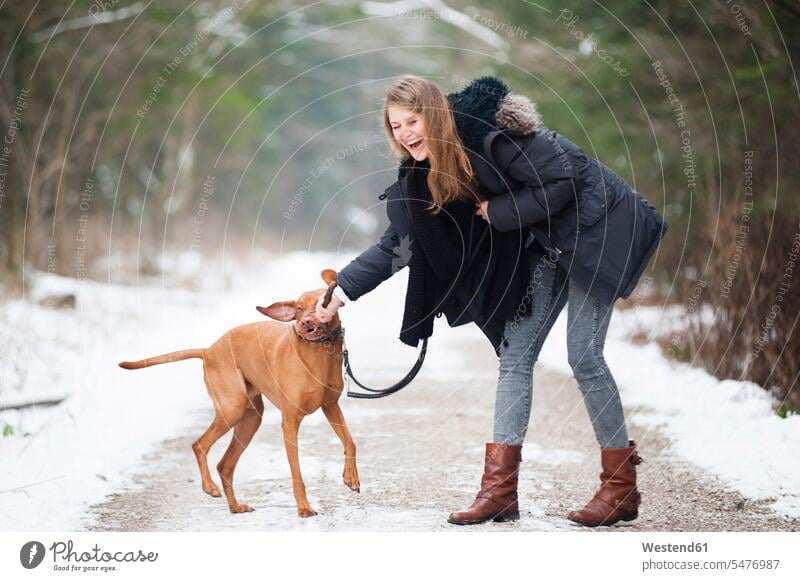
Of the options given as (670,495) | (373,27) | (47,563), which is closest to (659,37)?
(670,495)

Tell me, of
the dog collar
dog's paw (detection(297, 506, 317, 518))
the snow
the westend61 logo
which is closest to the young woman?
the dog collar

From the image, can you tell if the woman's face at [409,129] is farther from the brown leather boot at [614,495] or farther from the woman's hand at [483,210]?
the brown leather boot at [614,495]

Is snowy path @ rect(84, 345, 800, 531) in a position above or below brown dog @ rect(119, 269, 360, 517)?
below

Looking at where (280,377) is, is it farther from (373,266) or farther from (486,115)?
(486,115)

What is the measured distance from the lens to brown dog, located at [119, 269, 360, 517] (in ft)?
13.0

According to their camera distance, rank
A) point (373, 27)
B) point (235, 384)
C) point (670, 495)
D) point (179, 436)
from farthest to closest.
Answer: point (373, 27)
point (179, 436)
point (670, 495)
point (235, 384)

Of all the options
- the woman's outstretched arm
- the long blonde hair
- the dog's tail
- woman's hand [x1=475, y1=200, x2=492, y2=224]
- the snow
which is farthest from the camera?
the snow

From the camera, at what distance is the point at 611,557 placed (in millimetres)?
3906

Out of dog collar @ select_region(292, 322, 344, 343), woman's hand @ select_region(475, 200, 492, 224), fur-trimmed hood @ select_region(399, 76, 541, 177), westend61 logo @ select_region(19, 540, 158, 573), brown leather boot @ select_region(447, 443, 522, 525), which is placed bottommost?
westend61 logo @ select_region(19, 540, 158, 573)

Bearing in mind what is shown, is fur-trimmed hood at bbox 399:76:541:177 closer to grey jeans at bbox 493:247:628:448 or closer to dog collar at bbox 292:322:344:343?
grey jeans at bbox 493:247:628:448

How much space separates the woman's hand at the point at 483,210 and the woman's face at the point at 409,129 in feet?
0.99

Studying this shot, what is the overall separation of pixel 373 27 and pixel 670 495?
1384cm

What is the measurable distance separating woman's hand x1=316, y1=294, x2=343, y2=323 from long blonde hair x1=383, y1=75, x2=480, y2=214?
564 mm

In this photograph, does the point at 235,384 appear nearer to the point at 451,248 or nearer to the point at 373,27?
the point at 451,248
